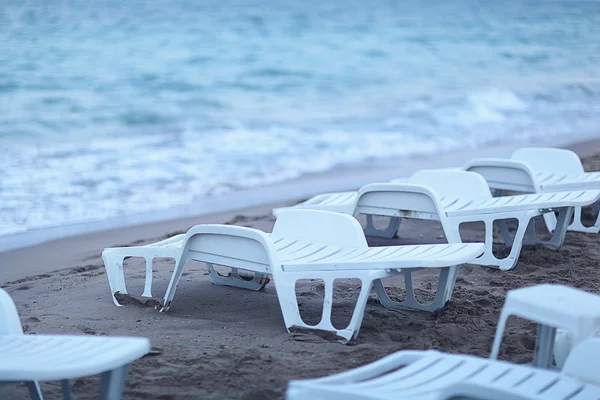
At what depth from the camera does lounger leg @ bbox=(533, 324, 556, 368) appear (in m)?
3.19

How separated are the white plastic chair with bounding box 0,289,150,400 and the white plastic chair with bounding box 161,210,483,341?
1.32 metres

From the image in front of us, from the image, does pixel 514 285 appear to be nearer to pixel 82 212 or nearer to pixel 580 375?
pixel 580 375

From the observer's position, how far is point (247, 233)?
14.3 feet

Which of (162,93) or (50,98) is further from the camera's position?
(162,93)

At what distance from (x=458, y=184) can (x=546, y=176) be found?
113 cm

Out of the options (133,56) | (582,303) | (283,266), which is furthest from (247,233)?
(133,56)

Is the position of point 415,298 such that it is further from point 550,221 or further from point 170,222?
point 170,222

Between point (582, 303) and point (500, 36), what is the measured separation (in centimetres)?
3725

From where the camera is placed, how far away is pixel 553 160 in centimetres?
728

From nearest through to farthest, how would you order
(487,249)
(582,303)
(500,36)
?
(582,303), (487,249), (500,36)

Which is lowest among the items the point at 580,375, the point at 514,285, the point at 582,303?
the point at 514,285

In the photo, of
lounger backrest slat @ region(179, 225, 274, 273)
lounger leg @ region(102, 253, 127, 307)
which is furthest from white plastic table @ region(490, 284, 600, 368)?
lounger leg @ region(102, 253, 127, 307)

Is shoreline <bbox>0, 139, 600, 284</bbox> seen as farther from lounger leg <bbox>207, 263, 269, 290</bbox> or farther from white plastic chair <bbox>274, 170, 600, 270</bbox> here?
white plastic chair <bbox>274, 170, 600, 270</bbox>

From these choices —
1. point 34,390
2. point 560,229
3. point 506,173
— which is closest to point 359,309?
point 34,390
